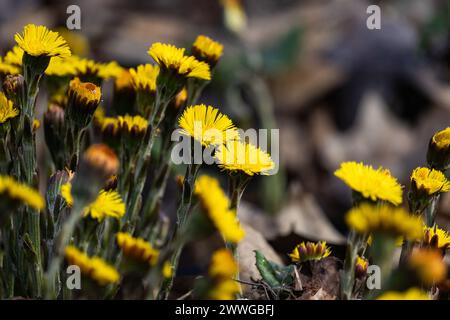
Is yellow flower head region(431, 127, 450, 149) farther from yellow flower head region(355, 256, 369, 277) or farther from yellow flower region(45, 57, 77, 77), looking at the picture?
yellow flower region(45, 57, 77, 77)

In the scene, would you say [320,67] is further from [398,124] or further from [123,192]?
[123,192]

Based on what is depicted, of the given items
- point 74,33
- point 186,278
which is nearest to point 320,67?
point 74,33

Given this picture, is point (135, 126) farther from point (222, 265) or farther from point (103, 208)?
point (222, 265)

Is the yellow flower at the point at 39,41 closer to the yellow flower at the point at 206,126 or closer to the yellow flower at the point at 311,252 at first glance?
the yellow flower at the point at 206,126

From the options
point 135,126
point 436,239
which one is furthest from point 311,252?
point 135,126

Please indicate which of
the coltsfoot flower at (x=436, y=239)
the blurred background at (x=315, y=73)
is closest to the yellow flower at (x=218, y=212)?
the coltsfoot flower at (x=436, y=239)
